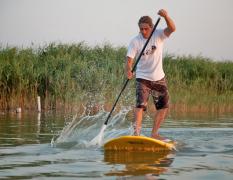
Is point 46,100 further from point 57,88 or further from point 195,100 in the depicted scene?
point 195,100

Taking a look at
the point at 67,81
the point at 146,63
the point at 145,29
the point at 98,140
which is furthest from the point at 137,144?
the point at 67,81

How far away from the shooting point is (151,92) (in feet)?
30.9

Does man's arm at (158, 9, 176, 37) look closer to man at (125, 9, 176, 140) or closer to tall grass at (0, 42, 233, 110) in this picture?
man at (125, 9, 176, 140)

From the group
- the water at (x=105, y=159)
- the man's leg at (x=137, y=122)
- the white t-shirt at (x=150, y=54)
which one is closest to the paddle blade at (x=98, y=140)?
the water at (x=105, y=159)

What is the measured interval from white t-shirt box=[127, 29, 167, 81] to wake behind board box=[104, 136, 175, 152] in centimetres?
117

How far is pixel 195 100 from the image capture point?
2230 centimetres

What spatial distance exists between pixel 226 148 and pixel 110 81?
1217 centimetres

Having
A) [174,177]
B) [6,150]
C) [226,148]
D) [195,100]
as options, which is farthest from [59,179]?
[195,100]

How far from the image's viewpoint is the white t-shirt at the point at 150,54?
9.06 metres

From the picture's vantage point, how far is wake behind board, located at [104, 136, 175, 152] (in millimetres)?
8406

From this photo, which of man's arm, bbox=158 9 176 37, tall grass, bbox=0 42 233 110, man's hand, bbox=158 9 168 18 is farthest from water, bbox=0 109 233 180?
tall grass, bbox=0 42 233 110

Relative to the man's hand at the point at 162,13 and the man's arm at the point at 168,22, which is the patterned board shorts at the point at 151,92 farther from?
the man's hand at the point at 162,13

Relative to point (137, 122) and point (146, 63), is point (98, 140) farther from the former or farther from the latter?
point (146, 63)

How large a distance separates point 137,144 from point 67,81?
42.3 ft
